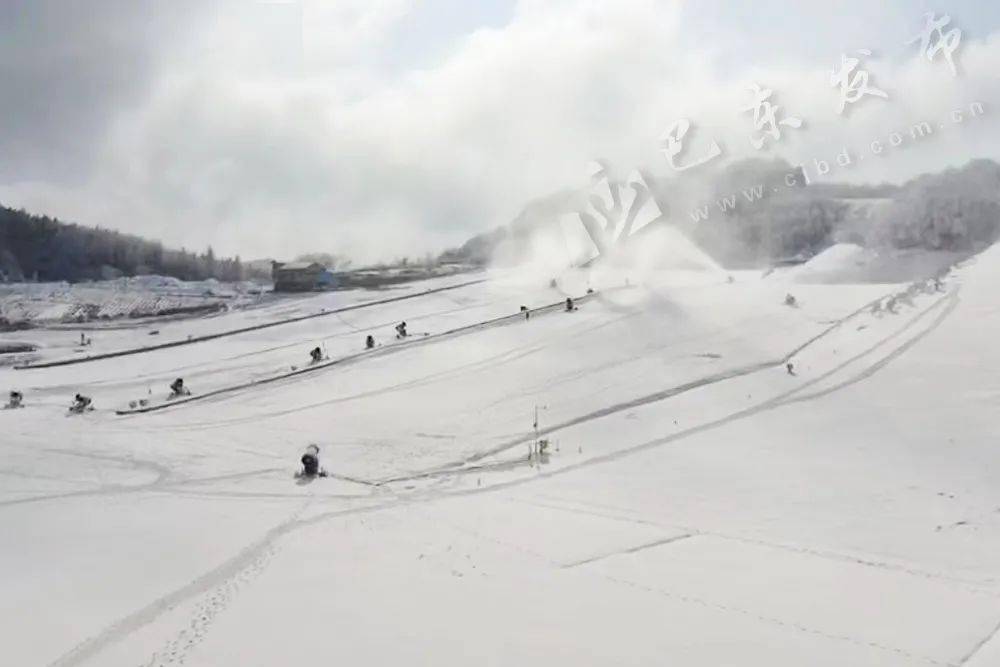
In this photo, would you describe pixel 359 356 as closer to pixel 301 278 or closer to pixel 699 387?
pixel 699 387

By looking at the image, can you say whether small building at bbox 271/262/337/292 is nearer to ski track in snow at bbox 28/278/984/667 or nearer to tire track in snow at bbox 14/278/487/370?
tire track in snow at bbox 14/278/487/370

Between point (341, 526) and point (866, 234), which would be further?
point (866, 234)

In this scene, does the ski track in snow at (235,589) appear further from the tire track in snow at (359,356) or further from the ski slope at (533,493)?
the tire track in snow at (359,356)

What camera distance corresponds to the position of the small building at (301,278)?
145 feet

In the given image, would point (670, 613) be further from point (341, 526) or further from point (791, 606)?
point (341, 526)

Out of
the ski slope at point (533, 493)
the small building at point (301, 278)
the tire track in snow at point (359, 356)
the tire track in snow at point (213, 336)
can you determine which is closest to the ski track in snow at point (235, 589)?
the ski slope at point (533, 493)

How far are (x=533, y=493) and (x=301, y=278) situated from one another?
3140 cm

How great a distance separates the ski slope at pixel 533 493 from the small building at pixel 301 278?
36.9 ft

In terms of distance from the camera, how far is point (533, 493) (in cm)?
1605

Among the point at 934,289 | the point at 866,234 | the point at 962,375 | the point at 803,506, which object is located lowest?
the point at 803,506

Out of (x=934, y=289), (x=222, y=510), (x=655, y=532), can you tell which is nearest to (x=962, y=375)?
(x=934, y=289)

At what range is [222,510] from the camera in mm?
14797

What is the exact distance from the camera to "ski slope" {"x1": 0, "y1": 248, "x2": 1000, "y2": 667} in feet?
31.4

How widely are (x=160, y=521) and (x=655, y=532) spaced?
353 inches
